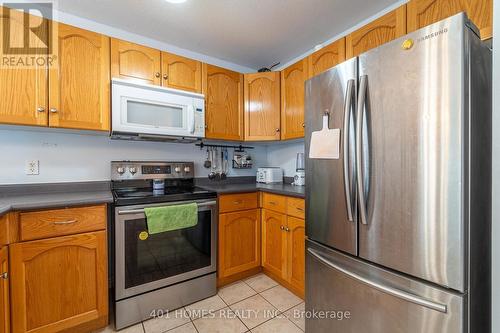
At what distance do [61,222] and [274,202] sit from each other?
4.93 ft

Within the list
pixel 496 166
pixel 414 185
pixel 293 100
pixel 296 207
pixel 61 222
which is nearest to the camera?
pixel 496 166

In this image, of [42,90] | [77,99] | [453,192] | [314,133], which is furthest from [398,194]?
[42,90]

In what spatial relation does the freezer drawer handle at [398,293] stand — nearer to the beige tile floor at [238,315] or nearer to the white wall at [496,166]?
the white wall at [496,166]

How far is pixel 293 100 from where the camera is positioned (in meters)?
2.19

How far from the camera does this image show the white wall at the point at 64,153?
168 centimetres

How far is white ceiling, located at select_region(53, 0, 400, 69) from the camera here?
68.5 inches

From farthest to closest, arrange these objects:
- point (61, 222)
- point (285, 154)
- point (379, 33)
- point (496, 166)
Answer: point (285, 154)
point (379, 33)
point (61, 222)
point (496, 166)

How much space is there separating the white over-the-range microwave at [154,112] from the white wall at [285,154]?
107 centimetres

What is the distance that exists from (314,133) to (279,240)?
3.58 ft

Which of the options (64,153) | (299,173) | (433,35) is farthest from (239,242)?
(433,35)

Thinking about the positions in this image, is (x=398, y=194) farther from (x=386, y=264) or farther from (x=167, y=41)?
(x=167, y=41)

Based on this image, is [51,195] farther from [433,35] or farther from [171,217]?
[433,35]

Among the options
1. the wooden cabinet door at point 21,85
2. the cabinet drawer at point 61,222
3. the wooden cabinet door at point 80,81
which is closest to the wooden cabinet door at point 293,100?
the wooden cabinet door at point 80,81

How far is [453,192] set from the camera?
2.70ft
